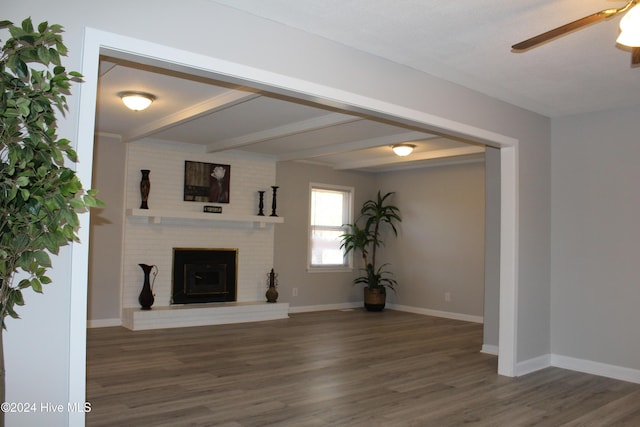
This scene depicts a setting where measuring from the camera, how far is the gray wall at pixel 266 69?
7.13 ft

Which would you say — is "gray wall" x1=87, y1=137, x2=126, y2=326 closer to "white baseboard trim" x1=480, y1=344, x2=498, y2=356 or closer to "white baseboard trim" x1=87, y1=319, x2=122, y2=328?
"white baseboard trim" x1=87, y1=319, x2=122, y2=328

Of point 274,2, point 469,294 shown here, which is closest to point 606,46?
point 274,2

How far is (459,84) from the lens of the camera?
417cm

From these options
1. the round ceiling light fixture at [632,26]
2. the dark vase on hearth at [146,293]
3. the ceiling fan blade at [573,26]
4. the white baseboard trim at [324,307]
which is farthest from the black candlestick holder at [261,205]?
the round ceiling light fixture at [632,26]

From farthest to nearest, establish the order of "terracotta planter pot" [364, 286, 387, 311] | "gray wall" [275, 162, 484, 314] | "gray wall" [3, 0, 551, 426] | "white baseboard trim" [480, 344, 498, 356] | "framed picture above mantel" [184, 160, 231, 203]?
1. "terracotta planter pot" [364, 286, 387, 311]
2. "gray wall" [275, 162, 484, 314]
3. "framed picture above mantel" [184, 160, 231, 203]
4. "white baseboard trim" [480, 344, 498, 356]
5. "gray wall" [3, 0, 551, 426]

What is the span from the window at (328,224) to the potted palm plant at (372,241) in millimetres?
167

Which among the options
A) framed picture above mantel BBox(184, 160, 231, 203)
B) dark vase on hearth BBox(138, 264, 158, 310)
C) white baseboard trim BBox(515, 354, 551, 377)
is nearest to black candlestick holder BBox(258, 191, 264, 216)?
framed picture above mantel BBox(184, 160, 231, 203)

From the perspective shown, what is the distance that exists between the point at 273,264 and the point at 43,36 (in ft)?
21.9

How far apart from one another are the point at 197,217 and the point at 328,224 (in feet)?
8.35

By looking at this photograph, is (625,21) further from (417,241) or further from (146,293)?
(417,241)

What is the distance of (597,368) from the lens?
4.78 m

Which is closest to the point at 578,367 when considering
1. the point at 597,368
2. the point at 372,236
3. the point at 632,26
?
the point at 597,368

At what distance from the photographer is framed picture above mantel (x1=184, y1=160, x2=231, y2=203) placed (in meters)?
7.39

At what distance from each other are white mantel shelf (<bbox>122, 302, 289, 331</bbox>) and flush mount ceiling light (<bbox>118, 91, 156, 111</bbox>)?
2.83m
